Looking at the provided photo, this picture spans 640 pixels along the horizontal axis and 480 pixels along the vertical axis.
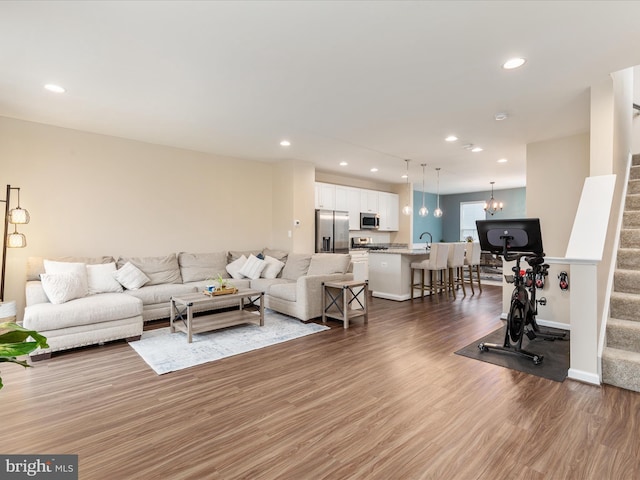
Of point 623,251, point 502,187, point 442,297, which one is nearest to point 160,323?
point 442,297

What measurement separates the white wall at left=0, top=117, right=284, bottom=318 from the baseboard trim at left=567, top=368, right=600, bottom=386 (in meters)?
4.87

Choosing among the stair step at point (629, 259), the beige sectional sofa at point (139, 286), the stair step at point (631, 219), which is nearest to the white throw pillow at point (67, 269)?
the beige sectional sofa at point (139, 286)

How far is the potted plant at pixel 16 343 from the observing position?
3.35 feet

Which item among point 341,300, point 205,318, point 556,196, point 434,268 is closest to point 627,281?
point 556,196

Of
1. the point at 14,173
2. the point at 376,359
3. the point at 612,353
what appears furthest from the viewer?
the point at 14,173

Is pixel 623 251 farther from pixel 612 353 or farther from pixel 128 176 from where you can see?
pixel 128 176

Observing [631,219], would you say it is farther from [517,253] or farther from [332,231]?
[332,231]

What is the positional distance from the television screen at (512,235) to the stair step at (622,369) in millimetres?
988

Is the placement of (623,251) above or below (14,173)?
below

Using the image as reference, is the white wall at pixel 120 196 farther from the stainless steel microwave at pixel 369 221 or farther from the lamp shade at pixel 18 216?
the stainless steel microwave at pixel 369 221

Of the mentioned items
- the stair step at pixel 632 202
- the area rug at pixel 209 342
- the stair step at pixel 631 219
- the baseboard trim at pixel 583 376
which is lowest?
the area rug at pixel 209 342

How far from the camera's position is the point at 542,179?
445 cm

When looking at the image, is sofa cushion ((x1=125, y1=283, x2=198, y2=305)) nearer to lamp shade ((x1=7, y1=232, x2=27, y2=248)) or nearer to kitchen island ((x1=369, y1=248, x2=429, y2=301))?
lamp shade ((x1=7, y1=232, x2=27, y2=248))

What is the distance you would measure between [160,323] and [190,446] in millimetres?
3028
